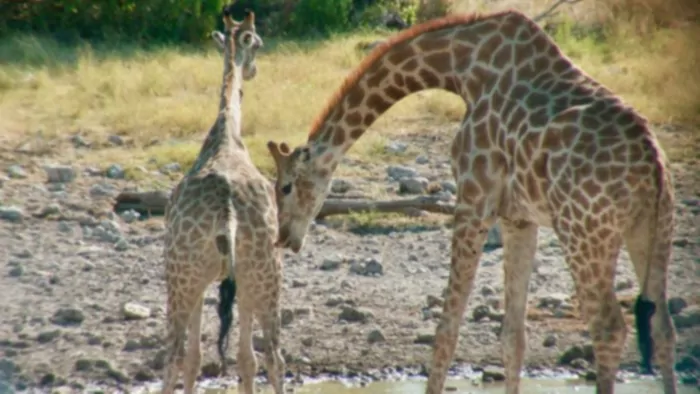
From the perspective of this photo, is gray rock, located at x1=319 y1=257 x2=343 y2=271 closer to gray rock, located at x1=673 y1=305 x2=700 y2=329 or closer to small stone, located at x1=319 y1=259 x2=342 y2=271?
small stone, located at x1=319 y1=259 x2=342 y2=271

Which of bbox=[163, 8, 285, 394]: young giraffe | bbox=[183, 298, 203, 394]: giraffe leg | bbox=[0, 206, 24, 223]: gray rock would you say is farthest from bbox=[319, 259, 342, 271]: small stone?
bbox=[183, 298, 203, 394]: giraffe leg

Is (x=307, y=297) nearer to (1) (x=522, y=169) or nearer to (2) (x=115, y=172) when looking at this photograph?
(1) (x=522, y=169)

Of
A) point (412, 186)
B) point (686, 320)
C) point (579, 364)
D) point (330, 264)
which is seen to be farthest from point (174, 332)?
point (412, 186)

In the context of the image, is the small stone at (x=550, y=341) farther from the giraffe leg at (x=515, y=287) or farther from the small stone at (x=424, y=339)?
the giraffe leg at (x=515, y=287)

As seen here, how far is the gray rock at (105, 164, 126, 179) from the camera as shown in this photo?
1340cm

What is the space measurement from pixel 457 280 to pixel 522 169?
780 mm

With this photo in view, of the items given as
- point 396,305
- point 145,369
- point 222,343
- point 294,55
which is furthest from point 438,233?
point 294,55

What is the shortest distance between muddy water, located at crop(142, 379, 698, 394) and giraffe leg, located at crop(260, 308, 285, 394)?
0.87 m

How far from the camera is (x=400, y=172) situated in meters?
13.4

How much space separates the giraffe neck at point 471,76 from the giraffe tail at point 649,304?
778 millimetres

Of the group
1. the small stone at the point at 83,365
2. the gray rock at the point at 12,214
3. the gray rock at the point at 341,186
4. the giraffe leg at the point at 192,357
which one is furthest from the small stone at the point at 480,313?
the gray rock at the point at 12,214

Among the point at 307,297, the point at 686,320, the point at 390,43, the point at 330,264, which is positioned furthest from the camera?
the point at 330,264

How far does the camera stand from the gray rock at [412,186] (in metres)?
12.9

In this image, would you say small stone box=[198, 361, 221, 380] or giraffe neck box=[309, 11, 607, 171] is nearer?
giraffe neck box=[309, 11, 607, 171]
